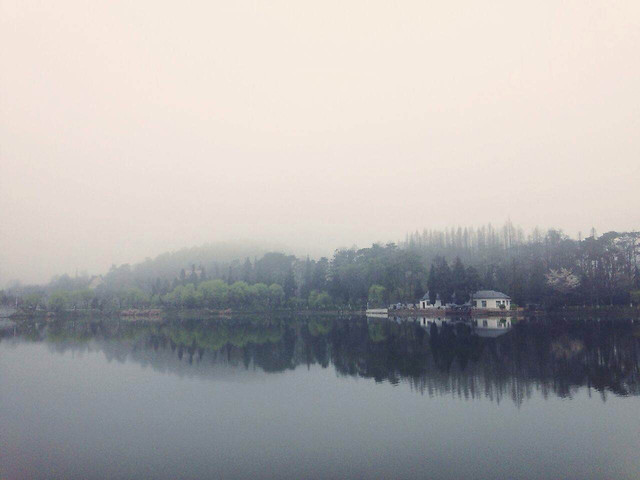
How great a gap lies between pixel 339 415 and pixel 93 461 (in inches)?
251

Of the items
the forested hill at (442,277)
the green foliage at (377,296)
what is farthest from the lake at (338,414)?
the green foliage at (377,296)

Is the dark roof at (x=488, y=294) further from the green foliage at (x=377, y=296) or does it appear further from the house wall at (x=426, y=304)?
the green foliage at (x=377, y=296)

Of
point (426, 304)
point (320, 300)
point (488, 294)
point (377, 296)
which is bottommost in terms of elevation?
point (426, 304)

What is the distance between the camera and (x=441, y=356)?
20.9m

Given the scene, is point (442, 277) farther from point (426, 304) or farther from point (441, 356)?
point (441, 356)

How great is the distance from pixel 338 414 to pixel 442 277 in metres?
42.8

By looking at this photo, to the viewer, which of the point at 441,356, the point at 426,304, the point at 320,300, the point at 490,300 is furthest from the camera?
the point at 320,300

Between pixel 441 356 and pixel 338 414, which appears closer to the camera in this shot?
pixel 338 414

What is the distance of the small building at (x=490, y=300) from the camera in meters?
51.0

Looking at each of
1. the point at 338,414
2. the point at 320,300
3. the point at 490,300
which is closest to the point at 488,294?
the point at 490,300

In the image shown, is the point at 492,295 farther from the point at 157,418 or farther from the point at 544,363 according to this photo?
the point at 157,418

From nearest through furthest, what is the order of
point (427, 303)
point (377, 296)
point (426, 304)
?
point (427, 303) < point (426, 304) < point (377, 296)

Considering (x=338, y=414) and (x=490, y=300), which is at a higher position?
(x=490, y=300)

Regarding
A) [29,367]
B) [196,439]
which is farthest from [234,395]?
[29,367]
